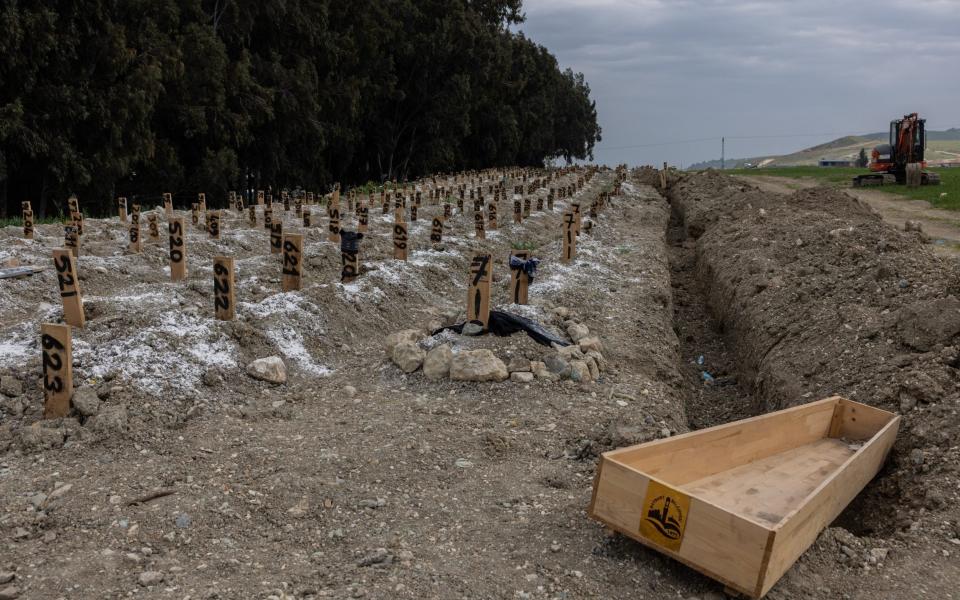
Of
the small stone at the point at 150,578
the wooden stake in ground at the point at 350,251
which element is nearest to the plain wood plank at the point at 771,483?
the small stone at the point at 150,578

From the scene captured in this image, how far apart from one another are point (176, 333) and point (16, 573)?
2924 millimetres

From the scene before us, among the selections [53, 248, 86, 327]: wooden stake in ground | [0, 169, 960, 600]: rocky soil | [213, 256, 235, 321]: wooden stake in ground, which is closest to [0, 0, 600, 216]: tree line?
[0, 169, 960, 600]: rocky soil

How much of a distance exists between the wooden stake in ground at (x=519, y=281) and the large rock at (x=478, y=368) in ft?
5.82

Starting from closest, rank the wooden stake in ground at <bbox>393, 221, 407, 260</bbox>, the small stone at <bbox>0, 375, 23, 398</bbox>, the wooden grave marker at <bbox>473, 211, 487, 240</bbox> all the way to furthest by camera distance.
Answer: the small stone at <bbox>0, 375, 23, 398</bbox> < the wooden stake in ground at <bbox>393, 221, 407, 260</bbox> < the wooden grave marker at <bbox>473, 211, 487, 240</bbox>

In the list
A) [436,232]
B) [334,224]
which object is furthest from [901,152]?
[334,224]

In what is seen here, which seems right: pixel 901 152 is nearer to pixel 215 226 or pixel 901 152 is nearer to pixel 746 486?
pixel 215 226

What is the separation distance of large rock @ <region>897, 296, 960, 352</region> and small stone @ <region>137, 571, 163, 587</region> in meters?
6.06

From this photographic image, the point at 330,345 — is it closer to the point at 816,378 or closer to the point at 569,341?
the point at 569,341

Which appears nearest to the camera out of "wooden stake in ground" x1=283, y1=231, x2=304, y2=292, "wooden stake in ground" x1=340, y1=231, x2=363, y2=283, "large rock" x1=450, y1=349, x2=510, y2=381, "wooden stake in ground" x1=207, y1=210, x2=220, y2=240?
"large rock" x1=450, y1=349, x2=510, y2=381

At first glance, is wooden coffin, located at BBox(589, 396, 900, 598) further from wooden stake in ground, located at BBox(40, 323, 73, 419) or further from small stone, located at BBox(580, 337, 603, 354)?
wooden stake in ground, located at BBox(40, 323, 73, 419)

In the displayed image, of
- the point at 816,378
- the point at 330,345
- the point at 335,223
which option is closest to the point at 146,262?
the point at 335,223

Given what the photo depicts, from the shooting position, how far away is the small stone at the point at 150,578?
3.77m

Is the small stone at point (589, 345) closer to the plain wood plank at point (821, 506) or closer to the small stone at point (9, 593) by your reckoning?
the plain wood plank at point (821, 506)

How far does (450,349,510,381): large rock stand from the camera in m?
6.51
